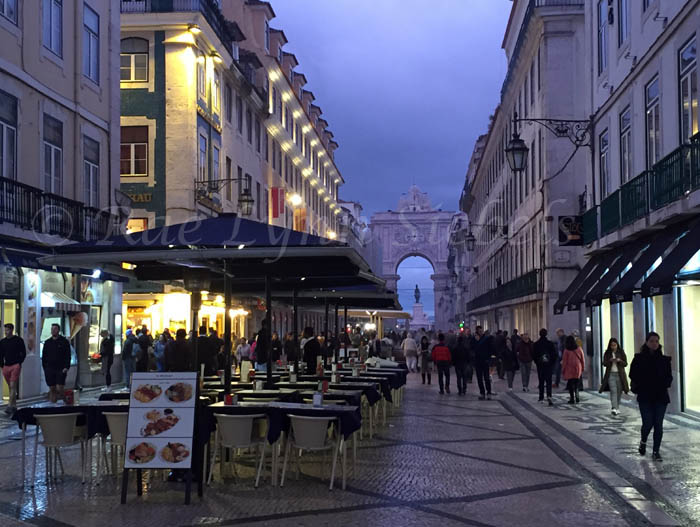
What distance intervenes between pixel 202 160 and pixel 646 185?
774 inches

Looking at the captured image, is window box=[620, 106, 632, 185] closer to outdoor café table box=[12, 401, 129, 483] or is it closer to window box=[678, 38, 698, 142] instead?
window box=[678, 38, 698, 142]

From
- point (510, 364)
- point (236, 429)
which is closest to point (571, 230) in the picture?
point (510, 364)

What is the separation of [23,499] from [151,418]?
1.50 metres

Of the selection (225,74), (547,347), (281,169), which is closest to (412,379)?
(547,347)

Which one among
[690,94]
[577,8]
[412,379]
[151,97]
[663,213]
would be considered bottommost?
[412,379]

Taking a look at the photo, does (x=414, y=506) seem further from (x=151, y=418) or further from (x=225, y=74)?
(x=225, y=74)

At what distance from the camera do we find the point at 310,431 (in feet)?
33.6

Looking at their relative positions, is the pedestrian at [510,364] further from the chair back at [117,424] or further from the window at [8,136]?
the chair back at [117,424]

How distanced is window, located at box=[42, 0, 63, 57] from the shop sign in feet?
44.2

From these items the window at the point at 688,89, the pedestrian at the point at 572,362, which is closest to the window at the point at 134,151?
the pedestrian at the point at 572,362

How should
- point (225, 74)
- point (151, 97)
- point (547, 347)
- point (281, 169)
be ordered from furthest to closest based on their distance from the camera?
point (281, 169) < point (225, 74) < point (151, 97) < point (547, 347)

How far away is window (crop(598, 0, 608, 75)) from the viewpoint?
24016 millimetres

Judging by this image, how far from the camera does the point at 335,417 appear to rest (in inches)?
401

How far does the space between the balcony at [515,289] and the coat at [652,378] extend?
23.7 meters
